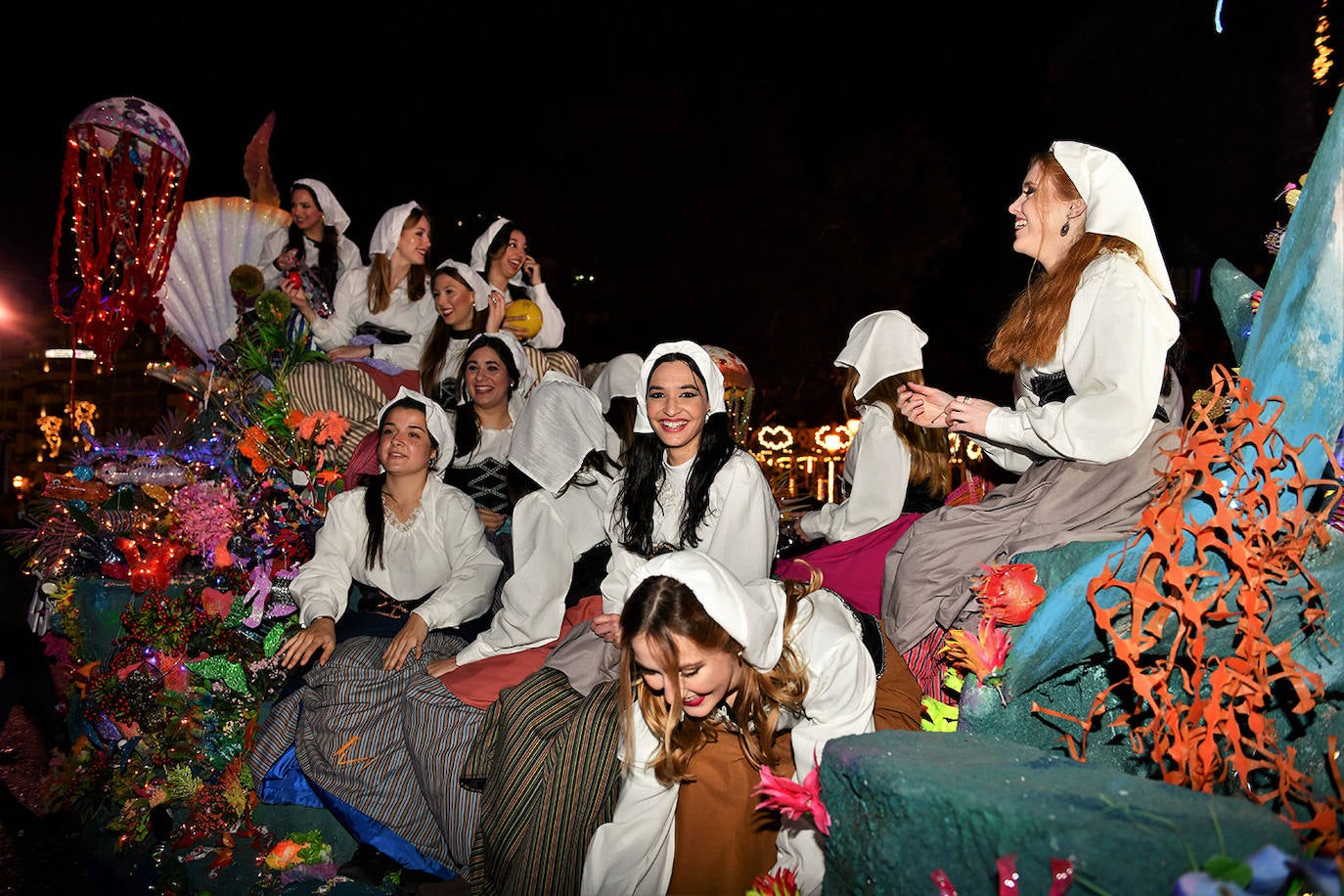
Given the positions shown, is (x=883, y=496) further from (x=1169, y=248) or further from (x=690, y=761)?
(x=1169, y=248)

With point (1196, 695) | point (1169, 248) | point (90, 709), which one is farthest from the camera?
point (1169, 248)

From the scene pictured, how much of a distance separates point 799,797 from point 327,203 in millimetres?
6203

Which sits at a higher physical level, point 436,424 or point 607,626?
point 436,424

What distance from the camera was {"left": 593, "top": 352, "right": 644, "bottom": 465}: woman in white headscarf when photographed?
5656mm

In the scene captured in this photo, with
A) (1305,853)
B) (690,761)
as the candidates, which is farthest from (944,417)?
(1305,853)

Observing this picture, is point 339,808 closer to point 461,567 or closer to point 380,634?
point 380,634

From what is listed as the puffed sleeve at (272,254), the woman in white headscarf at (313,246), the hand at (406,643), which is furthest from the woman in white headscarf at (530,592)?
the puffed sleeve at (272,254)

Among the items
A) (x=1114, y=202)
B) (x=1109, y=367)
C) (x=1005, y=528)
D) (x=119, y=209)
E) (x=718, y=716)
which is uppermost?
(x=119, y=209)

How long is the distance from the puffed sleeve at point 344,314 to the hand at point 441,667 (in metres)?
3.31

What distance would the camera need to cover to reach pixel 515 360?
20.2ft

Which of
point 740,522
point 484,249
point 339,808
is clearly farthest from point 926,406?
point 484,249

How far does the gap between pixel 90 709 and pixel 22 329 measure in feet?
51.8

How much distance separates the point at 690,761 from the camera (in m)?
3.34

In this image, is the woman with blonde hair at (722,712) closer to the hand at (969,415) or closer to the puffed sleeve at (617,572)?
the hand at (969,415)
